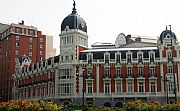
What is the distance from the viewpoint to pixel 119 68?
216 ft

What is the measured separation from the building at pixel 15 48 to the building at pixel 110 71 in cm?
3280

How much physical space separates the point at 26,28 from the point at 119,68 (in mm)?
48588

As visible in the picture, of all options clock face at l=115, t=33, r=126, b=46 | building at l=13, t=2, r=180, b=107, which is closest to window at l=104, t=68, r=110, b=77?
building at l=13, t=2, r=180, b=107

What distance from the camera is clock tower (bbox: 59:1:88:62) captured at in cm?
6875

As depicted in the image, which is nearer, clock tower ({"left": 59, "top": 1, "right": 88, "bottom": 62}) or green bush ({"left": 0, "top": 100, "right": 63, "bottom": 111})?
green bush ({"left": 0, "top": 100, "right": 63, "bottom": 111})

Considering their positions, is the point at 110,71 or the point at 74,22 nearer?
the point at 110,71

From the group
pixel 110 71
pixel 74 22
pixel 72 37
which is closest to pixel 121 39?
pixel 74 22

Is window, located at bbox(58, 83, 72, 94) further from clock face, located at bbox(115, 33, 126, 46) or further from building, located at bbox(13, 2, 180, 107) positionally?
clock face, located at bbox(115, 33, 126, 46)

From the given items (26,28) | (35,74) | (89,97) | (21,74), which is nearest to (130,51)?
(89,97)

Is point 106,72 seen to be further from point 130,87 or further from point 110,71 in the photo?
point 130,87

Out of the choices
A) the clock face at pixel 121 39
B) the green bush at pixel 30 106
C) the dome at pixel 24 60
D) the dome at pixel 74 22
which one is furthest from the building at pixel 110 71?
the clock face at pixel 121 39

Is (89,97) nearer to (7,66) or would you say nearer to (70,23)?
(70,23)

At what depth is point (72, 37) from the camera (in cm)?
6975

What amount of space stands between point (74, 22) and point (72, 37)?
11.3 feet
